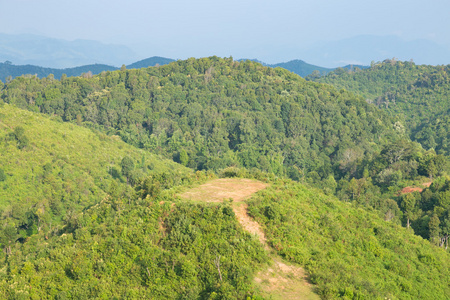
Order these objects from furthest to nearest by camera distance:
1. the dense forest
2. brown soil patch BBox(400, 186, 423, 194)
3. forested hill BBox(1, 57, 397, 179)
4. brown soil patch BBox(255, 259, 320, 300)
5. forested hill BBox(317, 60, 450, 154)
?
forested hill BBox(317, 60, 450, 154), forested hill BBox(1, 57, 397, 179), brown soil patch BBox(400, 186, 423, 194), the dense forest, brown soil patch BBox(255, 259, 320, 300)

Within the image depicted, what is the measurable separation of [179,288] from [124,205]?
9177 mm

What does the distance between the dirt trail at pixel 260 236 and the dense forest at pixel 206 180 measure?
456mm

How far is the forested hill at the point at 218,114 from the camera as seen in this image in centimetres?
7919

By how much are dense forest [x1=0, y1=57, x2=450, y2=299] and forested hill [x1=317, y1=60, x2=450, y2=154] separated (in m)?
1.06

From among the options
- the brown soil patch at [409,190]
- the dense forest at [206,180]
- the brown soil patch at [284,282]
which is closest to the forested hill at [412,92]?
the dense forest at [206,180]

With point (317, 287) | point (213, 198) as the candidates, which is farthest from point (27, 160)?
point (317, 287)

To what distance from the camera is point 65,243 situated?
67.0ft

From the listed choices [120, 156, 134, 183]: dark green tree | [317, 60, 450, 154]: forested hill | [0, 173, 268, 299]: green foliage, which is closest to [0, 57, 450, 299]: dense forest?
[0, 173, 268, 299]: green foliage

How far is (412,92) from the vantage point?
425 ft

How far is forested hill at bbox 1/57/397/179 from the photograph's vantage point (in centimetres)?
7919

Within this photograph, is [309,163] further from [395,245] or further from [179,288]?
[179,288]

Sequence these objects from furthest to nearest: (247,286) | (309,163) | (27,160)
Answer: (309,163) < (27,160) < (247,286)

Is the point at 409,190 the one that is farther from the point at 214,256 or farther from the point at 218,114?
the point at 218,114

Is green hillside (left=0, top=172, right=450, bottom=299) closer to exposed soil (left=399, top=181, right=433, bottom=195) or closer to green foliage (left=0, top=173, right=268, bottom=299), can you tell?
green foliage (left=0, top=173, right=268, bottom=299)
